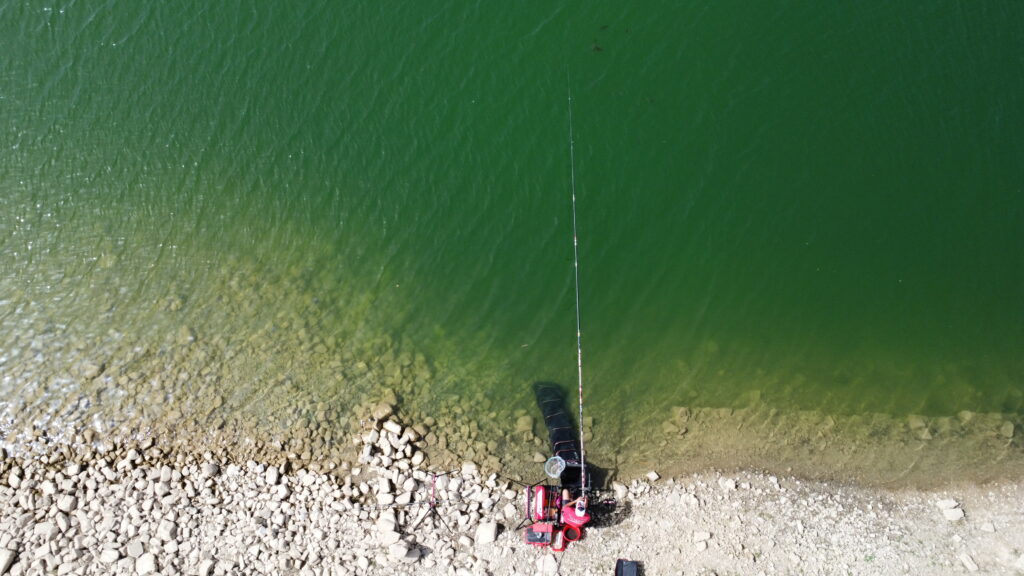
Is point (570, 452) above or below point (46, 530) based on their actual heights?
above

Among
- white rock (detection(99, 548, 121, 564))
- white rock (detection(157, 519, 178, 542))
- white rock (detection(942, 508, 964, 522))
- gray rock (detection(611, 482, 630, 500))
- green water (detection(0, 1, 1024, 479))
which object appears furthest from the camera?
green water (detection(0, 1, 1024, 479))

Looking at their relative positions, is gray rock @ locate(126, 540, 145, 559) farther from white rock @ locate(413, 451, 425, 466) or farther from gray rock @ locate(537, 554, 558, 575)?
gray rock @ locate(537, 554, 558, 575)

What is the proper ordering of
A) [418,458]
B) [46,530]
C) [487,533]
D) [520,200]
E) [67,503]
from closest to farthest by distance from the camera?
1. [46,530]
2. [487,533]
3. [67,503]
4. [418,458]
5. [520,200]

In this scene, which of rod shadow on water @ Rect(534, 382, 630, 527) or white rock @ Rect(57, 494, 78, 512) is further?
rod shadow on water @ Rect(534, 382, 630, 527)

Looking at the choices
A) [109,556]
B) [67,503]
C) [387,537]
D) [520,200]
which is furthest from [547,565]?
[67,503]

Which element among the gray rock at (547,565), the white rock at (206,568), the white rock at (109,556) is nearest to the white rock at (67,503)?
the white rock at (109,556)

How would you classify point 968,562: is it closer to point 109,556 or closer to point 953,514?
point 953,514

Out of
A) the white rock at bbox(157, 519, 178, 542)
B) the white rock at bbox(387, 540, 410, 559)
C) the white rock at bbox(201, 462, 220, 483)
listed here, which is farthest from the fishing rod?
the white rock at bbox(157, 519, 178, 542)
